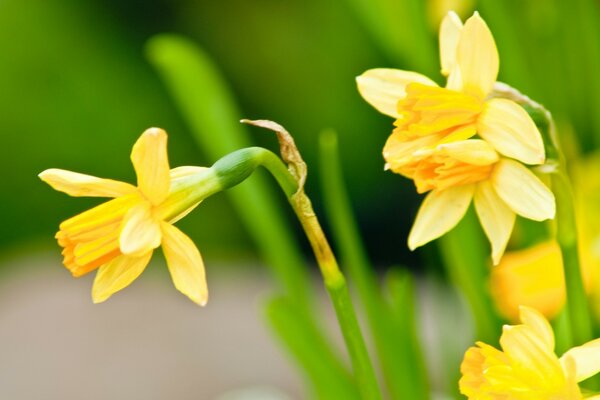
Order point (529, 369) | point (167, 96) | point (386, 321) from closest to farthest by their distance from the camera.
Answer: point (529, 369) → point (386, 321) → point (167, 96)

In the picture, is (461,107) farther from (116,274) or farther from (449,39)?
(116,274)

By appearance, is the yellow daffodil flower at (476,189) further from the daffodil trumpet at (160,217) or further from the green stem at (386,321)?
the green stem at (386,321)

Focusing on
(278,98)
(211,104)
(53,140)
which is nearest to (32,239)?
(53,140)

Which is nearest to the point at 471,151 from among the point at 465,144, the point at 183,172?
the point at 465,144

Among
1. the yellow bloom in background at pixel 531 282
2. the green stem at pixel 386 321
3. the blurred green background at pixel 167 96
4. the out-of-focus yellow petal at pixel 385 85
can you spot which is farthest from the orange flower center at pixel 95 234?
the blurred green background at pixel 167 96

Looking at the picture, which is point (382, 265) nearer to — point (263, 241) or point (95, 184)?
point (263, 241)
